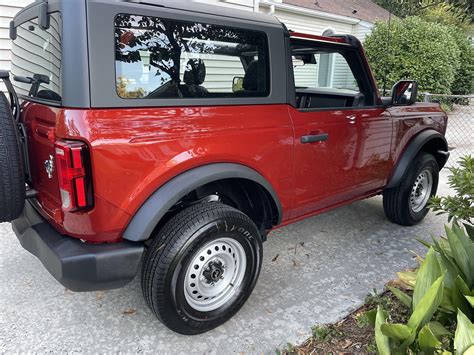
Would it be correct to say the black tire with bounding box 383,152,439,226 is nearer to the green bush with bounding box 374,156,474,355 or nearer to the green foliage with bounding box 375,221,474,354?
the green bush with bounding box 374,156,474,355

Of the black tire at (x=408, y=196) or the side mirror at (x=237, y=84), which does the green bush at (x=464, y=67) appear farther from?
the side mirror at (x=237, y=84)

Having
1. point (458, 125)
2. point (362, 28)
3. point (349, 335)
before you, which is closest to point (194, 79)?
point (349, 335)

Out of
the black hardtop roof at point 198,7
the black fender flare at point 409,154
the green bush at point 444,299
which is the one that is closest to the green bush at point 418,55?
the black fender flare at point 409,154

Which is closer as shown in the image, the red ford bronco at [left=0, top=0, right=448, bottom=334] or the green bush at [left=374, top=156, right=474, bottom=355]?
the green bush at [left=374, top=156, right=474, bottom=355]

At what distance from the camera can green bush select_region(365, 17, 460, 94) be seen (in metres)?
12.0

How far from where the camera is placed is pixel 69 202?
2006 mm

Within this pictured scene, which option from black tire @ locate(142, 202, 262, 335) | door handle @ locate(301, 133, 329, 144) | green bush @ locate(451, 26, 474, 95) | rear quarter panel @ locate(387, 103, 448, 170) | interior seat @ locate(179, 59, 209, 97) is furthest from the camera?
green bush @ locate(451, 26, 474, 95)

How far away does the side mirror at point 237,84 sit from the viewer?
260 centimetres

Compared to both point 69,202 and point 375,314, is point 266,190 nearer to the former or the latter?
point 375,314

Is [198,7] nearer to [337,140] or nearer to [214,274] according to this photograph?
[337,140]

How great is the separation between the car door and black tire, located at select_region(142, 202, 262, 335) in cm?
75

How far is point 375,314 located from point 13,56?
311cm

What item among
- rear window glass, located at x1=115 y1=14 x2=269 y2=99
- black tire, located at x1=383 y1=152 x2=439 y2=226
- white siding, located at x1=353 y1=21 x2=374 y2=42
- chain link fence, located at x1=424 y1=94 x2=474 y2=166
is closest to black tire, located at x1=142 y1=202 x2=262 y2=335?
rear window glass, located at x1=115 y1=14 x2=269 y2=99

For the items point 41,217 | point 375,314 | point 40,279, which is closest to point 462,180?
point 375,314
